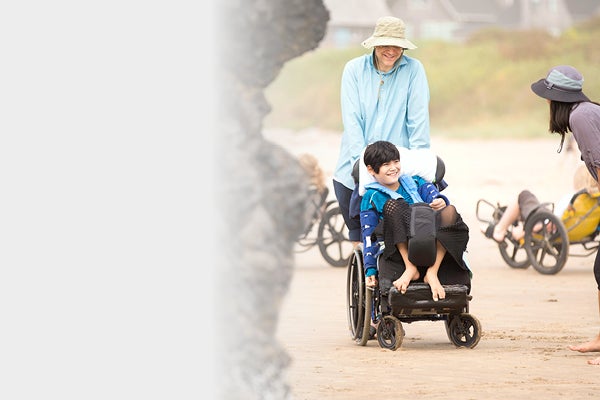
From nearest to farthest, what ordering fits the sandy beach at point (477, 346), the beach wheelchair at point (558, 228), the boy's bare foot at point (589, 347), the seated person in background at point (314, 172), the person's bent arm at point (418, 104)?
the sandy beach at point (477, 346) < the boy's bare foot at point (589, 347) < the person's bent arm at point (418, 104) < the beach wheelchair at point (558, 228) < the seated person in background at point (314, 172)

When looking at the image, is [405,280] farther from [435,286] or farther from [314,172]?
[314,172]

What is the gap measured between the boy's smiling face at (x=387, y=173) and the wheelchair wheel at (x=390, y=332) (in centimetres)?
76

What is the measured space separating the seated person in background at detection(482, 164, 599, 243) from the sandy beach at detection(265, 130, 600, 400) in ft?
1.33

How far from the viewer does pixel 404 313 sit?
319 inches

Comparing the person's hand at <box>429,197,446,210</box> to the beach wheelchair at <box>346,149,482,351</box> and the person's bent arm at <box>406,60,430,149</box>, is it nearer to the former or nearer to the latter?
the beach wheelchair at <box>346,149,482,351</box>

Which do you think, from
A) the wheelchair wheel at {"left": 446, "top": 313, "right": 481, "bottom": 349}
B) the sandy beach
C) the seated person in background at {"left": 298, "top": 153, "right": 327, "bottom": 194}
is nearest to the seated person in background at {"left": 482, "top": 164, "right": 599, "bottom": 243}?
the sandy beach

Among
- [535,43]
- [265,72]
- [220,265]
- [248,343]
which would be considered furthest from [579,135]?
[535,43]

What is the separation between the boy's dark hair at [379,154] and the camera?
804cm

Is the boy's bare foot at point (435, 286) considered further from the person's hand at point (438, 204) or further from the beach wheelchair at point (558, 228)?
the beach wheelchair at point (558, 228)

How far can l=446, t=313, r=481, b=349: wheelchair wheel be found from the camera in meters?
8.23

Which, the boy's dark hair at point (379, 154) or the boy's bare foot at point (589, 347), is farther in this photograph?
the boy's dark hair at point (379, 154)

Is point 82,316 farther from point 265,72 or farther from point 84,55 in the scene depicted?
point 265,72

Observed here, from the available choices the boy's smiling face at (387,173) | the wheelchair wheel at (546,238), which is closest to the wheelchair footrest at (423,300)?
the boy's smiling face at (387,173)

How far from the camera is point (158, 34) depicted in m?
3.69
